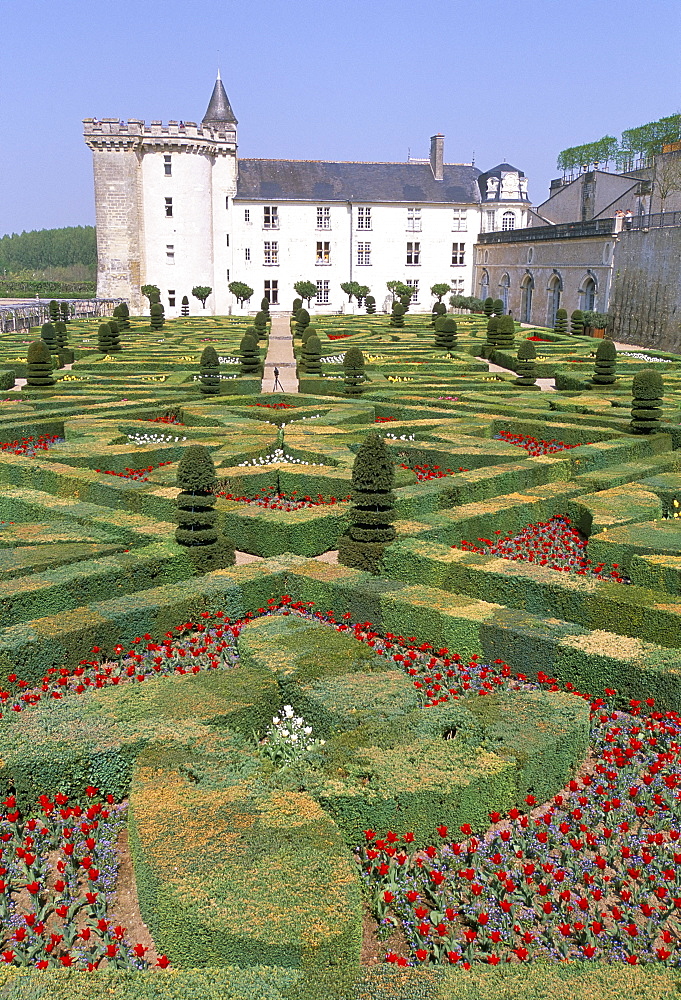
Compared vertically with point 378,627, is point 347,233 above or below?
above

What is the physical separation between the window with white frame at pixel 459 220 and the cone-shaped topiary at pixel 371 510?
54332 millimetres

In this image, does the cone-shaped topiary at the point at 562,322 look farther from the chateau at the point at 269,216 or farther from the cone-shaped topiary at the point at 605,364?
the chateau at the point at 269,216

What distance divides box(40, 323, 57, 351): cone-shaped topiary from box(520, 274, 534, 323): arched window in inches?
1219

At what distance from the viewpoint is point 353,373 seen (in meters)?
21.3

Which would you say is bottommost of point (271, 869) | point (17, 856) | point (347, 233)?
point (17, 856)

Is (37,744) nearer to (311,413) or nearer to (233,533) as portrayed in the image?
(233,533)

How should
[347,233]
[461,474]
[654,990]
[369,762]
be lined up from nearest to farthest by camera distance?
1. [654,990]
2. [369,762]
3. [461,474]
4. [347,233]

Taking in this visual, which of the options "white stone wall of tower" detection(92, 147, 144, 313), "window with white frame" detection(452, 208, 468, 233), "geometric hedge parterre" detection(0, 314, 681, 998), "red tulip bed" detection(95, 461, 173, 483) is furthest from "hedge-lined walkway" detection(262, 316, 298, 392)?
"window with white frame" detection(452, 208, 468, 233)

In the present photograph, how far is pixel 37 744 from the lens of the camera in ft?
19.8

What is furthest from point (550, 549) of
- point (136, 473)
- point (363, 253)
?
point (363, 253)

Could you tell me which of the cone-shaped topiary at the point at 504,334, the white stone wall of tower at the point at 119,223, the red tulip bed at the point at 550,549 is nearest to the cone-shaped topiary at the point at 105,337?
the cone-shaped topiary at the point at 504,334

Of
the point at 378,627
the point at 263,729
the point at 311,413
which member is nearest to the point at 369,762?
the point at 263,729

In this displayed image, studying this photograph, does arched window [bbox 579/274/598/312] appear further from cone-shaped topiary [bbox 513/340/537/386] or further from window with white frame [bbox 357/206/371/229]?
cone-shaped topiary [bbox 513/340/537/386]

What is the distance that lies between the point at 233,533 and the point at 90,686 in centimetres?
393
